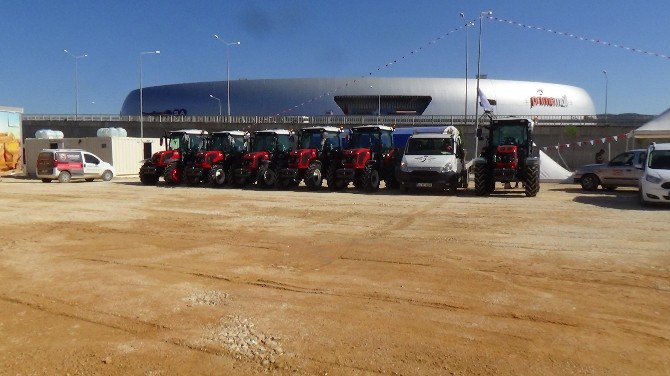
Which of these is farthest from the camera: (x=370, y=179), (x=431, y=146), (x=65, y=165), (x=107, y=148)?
(x=107, y=148)

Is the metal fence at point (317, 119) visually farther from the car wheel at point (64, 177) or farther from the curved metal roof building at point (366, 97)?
the car wheel at point (64, 177)

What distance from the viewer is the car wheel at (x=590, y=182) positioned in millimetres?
19094

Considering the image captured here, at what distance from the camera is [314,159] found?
1994cm

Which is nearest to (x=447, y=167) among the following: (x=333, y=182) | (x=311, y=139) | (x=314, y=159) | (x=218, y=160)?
(x=333, y=182)

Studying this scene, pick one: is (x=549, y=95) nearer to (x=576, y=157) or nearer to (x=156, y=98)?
(x=576, y=157)

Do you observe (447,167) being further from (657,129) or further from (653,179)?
(657,129)

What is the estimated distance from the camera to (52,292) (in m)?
5.73

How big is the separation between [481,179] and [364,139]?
4.75m

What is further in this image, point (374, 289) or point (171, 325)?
point (374, 289)

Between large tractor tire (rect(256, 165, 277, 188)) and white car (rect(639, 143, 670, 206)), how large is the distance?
12303mm

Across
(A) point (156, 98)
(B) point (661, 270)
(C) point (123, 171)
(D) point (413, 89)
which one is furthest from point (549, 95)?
(B) point (661, 270)

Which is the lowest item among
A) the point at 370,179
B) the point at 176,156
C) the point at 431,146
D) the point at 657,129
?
the point at 370,179

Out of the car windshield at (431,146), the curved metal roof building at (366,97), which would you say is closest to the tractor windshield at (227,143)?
the car windshield at (431,146)

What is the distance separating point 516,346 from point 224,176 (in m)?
18.8
